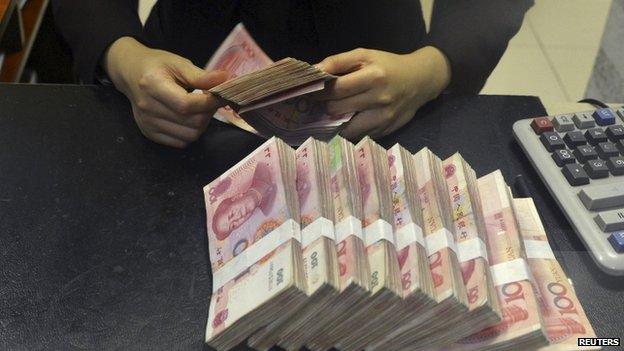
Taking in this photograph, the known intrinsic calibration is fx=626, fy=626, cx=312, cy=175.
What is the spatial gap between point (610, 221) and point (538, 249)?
10cm

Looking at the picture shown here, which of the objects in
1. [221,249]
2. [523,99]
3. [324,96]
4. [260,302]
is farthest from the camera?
[523,99]

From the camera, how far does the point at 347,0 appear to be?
2.85ft

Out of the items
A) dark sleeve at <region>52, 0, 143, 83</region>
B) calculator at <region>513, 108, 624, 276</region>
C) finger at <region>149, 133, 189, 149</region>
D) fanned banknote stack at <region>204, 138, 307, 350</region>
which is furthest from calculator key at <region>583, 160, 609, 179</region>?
dark sleeve at <region>52, 0, 143, 83</region>

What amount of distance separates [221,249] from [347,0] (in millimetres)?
456

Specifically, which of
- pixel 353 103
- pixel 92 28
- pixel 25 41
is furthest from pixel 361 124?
pixel 25 41

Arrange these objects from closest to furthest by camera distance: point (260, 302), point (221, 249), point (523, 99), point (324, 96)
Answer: point (260, 302)
point (221, 249)
point (324, 96)
point (523, 99)

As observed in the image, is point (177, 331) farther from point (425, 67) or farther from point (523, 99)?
point (523, 99)

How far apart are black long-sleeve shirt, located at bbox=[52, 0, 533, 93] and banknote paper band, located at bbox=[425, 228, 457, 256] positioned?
1.20 ft

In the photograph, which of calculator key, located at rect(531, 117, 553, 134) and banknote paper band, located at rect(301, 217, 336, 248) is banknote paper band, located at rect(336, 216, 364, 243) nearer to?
banknote paper band, located at rect(301, 217, 336, 248)

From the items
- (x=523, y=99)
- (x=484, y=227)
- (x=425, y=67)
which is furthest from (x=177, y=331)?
(x=523, y=99)

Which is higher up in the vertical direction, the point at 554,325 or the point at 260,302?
the point at 260,302

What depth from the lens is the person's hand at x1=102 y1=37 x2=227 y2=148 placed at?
2.22 ft

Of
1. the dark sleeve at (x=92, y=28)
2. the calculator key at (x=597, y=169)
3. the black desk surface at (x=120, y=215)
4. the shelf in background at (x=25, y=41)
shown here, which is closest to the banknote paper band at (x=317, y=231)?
the black desk surface at (x=120, y=215)

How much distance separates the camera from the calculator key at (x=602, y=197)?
64cm
